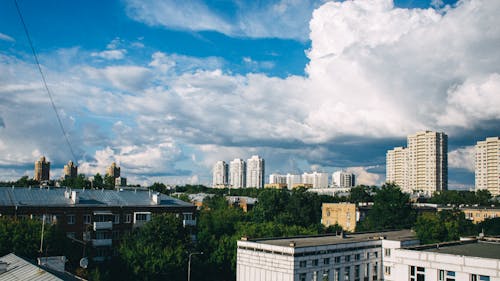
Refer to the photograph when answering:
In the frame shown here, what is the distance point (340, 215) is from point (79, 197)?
195 ft

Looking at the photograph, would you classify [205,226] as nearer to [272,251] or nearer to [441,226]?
[272,251]

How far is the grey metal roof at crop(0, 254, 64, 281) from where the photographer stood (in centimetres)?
2231

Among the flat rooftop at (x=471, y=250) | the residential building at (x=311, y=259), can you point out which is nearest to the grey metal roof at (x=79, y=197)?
the residential building at (x=311, y=259)

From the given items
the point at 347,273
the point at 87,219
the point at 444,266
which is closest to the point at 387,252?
the point at 347,273

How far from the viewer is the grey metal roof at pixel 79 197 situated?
58.0 metres

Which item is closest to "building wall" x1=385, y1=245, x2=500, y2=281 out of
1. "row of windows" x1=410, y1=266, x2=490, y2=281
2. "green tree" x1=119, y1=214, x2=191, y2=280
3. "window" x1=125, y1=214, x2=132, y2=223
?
"row of windows" x1=410, y1=266, x2=490, y2=281

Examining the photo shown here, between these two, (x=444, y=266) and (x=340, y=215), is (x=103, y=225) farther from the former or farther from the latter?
(x=340, y=215)

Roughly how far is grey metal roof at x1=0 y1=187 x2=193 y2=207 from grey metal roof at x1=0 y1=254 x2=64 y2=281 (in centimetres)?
3315

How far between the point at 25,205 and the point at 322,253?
38144 mm

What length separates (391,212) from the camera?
276ft

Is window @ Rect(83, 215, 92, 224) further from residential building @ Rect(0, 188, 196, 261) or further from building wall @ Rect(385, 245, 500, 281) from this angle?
building wall @ Rect(385, 245, 500, 281)

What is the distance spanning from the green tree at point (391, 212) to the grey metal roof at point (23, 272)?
69.4 m

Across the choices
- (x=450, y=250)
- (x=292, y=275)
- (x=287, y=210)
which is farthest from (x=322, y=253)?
(x=287, y=210)

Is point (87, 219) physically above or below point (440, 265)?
below
